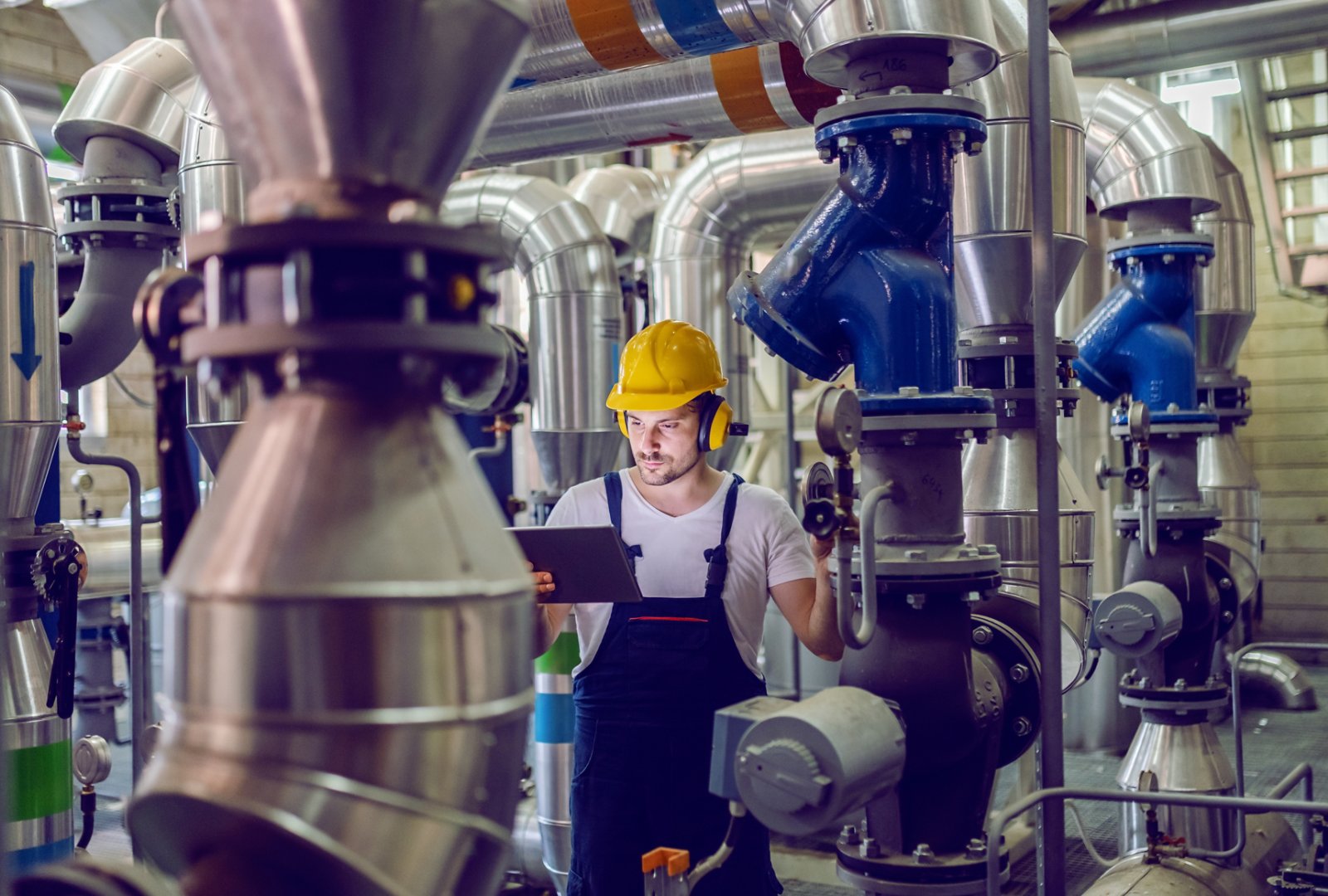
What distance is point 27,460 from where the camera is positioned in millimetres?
2938

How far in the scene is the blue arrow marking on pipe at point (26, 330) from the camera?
9.39 feet

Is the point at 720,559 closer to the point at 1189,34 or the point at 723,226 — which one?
the point at 723,226

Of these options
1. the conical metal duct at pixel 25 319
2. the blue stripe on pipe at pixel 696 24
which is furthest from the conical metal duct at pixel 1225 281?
the conical metal duct at pixel 25 319

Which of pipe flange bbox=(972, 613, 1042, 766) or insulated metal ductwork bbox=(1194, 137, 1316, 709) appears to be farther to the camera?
insulated metal ductwork bbox=(1194, 137, 1316, 709)

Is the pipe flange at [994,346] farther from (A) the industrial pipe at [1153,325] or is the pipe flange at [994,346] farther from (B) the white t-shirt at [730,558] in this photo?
(A) the industrial pipe at [1153,325]

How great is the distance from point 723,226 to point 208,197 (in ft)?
6.98

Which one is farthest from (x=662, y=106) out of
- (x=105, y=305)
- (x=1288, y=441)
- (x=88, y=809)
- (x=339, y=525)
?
(x=1288, y=441)

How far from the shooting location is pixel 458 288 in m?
0.93

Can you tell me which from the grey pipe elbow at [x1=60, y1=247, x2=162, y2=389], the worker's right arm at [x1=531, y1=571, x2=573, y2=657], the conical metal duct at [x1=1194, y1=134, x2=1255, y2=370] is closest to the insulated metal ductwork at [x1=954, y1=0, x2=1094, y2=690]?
the worker's right arm at [x1=531, y1=571, x2=573, y2=657]

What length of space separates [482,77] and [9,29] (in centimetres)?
708

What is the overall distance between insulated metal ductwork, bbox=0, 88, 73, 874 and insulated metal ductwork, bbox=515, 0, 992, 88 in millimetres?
1165

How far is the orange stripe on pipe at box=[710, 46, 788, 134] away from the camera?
341 cm

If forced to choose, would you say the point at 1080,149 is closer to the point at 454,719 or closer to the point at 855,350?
the point at 855,350

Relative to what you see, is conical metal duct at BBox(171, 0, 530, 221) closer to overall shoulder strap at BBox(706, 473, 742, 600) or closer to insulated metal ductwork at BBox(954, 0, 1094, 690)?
overall shoulder strap at BBox(706, 473, 742, 600)
